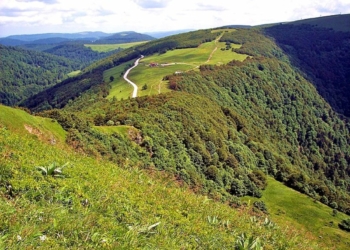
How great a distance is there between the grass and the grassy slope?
39773 millimetres

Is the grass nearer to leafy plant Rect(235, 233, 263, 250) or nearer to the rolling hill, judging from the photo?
the rolling hill

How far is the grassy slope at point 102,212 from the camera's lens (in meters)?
8.57

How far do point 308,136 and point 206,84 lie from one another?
238 ft

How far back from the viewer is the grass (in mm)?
52812

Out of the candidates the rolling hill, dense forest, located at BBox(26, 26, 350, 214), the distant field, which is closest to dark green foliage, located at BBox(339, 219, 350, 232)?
the rolling hill

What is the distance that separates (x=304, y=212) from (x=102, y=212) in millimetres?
60199

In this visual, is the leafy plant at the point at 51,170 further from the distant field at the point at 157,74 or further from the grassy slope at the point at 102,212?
the distant field at the point at 157,74

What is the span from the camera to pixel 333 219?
6131cm

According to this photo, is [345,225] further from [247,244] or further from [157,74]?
[157,74]

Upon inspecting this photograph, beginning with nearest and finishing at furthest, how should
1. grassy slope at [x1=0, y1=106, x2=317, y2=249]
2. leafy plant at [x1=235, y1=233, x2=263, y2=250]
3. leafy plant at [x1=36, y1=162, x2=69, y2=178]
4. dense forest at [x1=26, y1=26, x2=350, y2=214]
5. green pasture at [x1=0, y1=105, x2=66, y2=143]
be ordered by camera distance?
grassy slope at [x1=0, y1=106, x2=317, y2=249] < leafy plant at [x1=235, y1=233, x2=263, y2=250] < leafy plant at [x1=36, y1=162, x2=69, y2=178] < green pasture at [x1=0, y1=105, x2=66, y2=143] < dense forest at [x1=26, y1=26, x2=350, y2=214]

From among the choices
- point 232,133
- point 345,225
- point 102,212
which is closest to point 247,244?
point 102,212

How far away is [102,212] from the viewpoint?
35.7 ft

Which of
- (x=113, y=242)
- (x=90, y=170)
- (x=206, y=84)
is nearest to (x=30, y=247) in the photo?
(x=113, y=242)

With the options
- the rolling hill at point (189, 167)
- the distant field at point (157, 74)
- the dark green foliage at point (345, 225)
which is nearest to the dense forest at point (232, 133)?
the rolling hill at point (189, 167)
